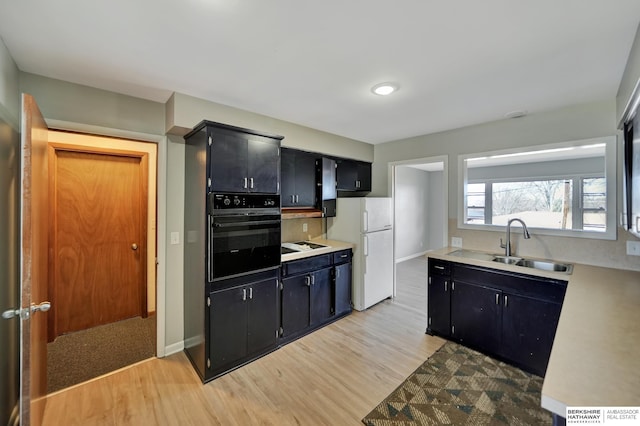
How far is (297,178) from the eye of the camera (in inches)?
131

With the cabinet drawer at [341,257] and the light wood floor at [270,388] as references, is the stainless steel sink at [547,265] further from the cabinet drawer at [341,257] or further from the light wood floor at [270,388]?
the cabinet drawer at [341,257]

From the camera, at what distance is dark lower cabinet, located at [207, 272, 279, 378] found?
228 centimetres

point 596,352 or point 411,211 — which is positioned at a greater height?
point 411,211

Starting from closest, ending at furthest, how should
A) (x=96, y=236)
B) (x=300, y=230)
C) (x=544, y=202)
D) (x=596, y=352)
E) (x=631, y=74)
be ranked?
1. (x=596, y=352)
2. (x=631, y=74)
3. (x=96, y=236)
4. (x=300, y=230)
5. (x=544, y=202)

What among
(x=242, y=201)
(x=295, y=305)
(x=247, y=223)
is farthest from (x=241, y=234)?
(x=295, y=305)

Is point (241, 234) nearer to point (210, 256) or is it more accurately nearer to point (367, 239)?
point (210, 256)

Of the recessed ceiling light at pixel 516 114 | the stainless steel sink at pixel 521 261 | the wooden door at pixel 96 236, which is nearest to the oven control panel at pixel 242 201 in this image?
the wooden door at pixel 96 236

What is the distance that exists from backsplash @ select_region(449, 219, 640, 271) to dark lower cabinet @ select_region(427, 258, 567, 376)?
2.22 ft

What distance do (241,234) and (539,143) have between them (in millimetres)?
3187

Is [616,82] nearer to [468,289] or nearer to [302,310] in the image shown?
[468,289]

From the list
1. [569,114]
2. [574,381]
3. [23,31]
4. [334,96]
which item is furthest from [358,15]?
[569,114]

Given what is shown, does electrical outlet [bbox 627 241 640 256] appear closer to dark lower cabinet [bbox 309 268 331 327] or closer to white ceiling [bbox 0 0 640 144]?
white ceiling [bbox 0 0 640 144]

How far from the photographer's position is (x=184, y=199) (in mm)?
2662

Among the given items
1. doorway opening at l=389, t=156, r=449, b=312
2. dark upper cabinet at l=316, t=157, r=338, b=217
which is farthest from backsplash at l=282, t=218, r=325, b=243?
doorway opening at l=389, t=156, r=449, b=312
